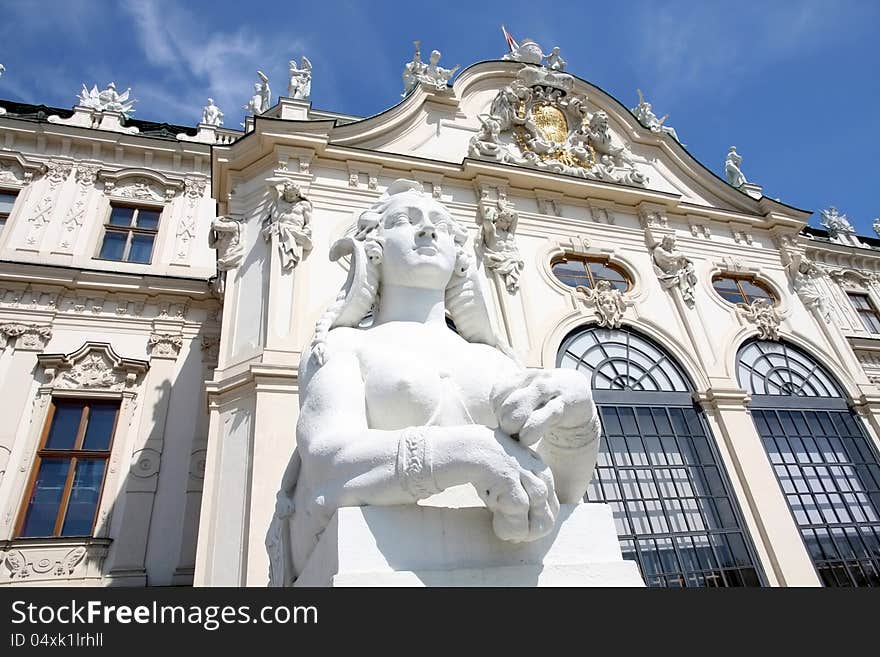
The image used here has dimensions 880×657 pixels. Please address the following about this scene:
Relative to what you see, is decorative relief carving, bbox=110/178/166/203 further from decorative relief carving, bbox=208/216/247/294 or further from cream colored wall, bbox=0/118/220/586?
decorative relief carving, bbox=208/216/247/294

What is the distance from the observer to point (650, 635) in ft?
4.84

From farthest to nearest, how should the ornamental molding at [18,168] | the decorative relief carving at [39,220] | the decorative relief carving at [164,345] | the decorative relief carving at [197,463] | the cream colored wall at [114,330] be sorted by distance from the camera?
the ornamental molding at [18,168]
the decorative relief carving at [39,220]
the decorative relief carving at [164,345]
the decorative relief carving at [197,463]
the cream colored wall at [114,330]

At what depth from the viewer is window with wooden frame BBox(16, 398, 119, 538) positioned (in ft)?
27.2

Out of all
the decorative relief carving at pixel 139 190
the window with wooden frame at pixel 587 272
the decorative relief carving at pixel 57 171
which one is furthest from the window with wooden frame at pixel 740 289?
the decorative relief carving at pixel 57 171

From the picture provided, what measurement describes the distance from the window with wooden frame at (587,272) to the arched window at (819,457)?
2.70 meters

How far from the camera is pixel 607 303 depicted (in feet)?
32.7

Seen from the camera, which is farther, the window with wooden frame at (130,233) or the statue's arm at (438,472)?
the window with wooden frame at (130,233)

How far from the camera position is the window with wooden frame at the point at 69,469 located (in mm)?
8289

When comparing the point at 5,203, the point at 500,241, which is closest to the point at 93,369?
the point at 5,203

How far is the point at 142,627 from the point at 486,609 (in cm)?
92

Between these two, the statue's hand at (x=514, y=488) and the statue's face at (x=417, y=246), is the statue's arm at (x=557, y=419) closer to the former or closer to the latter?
the statue's hand at (x=514, y=488)

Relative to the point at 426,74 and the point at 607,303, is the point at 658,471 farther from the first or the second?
the point at 426,74

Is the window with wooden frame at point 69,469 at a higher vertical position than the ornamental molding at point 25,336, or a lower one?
lower

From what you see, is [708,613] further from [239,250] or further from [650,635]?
[239,250]
